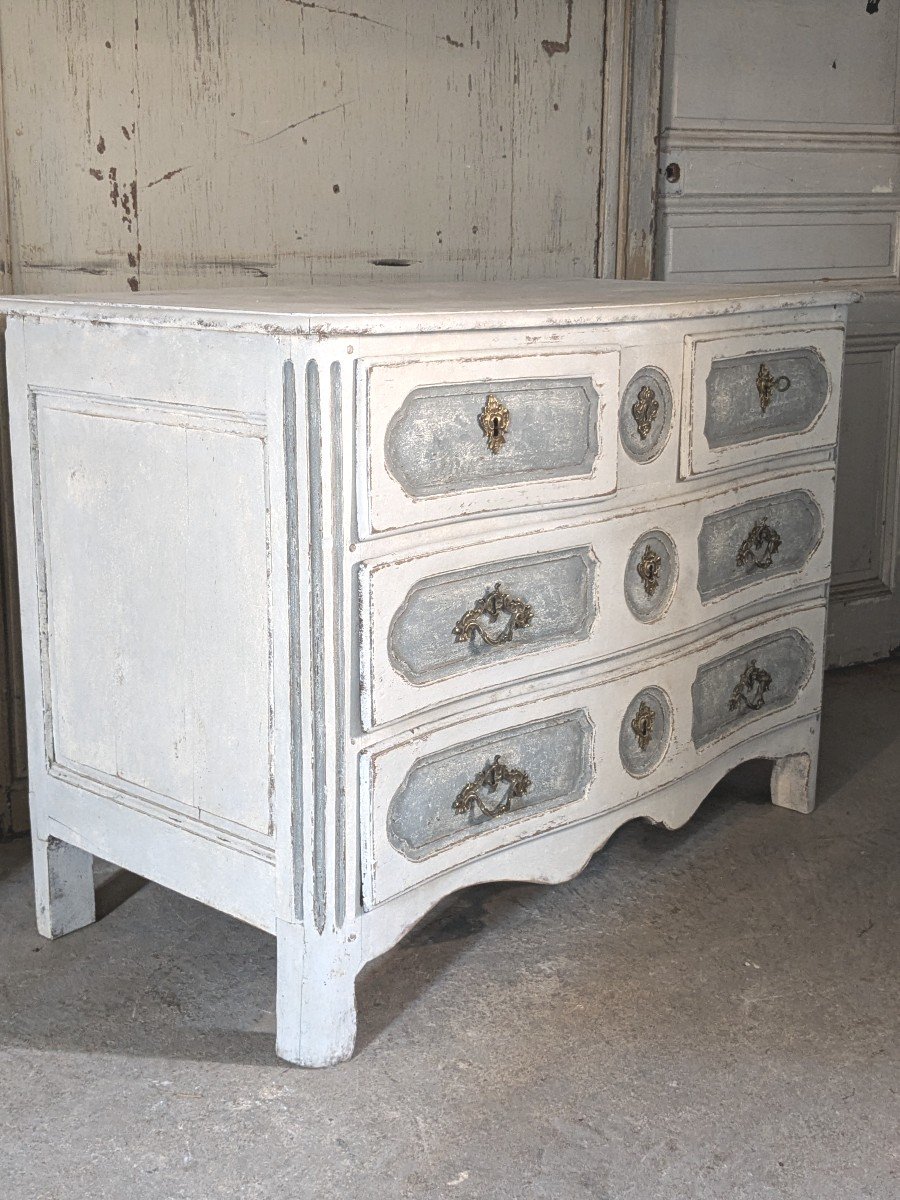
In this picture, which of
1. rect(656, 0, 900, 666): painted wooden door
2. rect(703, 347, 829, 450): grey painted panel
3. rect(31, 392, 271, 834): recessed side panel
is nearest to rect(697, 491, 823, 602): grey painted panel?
rect(703, 347, 829, 450): grey painted panel

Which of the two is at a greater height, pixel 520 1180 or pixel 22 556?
pixel 22 556

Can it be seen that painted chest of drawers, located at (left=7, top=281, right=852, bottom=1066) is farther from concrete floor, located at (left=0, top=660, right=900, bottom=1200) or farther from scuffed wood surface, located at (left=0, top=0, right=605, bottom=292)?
scuffed wood surface, located at (left=0, top=0, right=605, bottom=292)

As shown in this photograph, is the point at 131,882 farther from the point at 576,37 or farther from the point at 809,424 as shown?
the point at 576,37

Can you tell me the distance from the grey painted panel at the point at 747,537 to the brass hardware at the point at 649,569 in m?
0.15

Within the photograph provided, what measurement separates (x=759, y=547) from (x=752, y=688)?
28cm

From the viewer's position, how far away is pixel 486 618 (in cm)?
196

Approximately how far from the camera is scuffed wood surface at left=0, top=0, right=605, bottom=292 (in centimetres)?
239

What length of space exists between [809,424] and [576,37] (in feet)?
3.75

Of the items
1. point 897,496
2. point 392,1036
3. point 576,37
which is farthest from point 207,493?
point 897,496

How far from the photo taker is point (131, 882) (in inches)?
97.4

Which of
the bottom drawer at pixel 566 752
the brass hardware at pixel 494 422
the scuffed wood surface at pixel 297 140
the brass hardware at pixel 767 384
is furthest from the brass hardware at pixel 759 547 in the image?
the scuffed wood surface at pixel 297 140

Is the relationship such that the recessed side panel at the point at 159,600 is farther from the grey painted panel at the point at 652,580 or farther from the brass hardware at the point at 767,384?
the brass hardware at the point at 767,384

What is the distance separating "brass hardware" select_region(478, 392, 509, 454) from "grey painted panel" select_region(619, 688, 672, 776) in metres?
0.57

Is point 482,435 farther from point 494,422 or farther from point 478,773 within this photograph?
point 478,773
